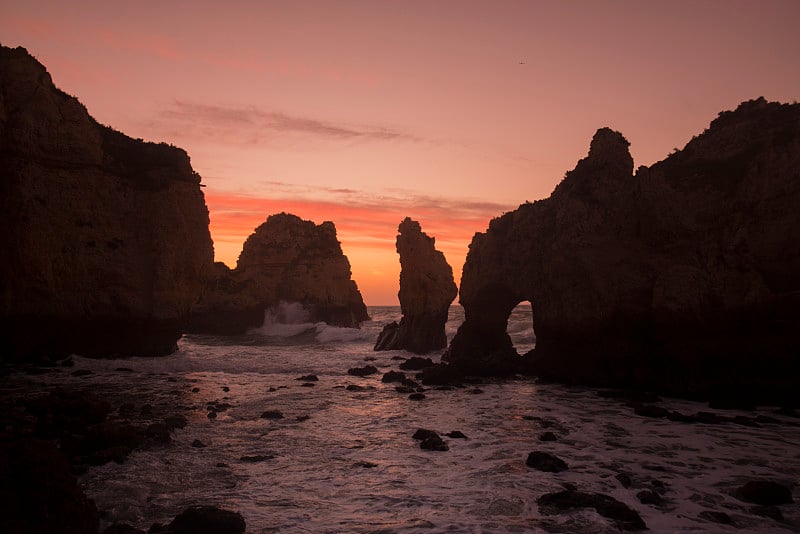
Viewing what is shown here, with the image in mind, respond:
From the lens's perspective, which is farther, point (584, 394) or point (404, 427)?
point (584, 394)

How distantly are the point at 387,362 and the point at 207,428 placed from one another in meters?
22.5

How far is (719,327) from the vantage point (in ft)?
71.9

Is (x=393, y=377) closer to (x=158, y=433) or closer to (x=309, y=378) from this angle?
(x=309, y=378)

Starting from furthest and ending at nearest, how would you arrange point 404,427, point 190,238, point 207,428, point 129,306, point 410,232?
point 410,232, point 190,238, point 129,306, point 404,427, point 207,428

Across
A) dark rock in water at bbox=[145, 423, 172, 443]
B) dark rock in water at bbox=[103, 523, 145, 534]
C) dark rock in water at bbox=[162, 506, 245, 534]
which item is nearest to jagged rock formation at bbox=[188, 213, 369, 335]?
dark rock in water at bbox=[145, 423, 172, 443]

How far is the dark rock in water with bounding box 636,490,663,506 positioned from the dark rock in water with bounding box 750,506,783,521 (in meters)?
1.81

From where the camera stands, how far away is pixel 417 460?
14.1 m

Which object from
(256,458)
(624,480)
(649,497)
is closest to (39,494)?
(256,458)

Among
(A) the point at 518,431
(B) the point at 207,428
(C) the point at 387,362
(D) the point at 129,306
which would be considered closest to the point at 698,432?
(A) the point at 518,431

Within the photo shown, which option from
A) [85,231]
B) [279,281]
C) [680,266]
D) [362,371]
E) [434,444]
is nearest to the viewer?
[434,444]

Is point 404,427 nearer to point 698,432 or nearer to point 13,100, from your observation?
point 698,432

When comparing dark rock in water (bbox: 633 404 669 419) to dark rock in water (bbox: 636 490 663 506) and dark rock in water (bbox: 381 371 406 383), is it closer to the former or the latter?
dark rock in water (bbox: 636 490 663 506)

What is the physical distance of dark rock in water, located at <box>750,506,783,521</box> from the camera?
10312mm

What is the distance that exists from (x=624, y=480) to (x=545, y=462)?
2011 mm
